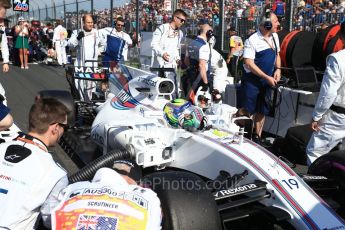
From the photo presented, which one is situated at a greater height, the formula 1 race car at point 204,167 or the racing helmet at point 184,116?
the racing helmet at point 184,116

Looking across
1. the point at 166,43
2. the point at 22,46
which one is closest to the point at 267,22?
the point at 166,43

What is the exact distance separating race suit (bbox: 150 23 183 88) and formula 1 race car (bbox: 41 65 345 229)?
8.86 feet

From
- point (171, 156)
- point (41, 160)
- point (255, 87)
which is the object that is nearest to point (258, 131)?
point (255, 87)

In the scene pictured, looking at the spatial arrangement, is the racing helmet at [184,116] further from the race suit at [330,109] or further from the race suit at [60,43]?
the race suit at [60,43]

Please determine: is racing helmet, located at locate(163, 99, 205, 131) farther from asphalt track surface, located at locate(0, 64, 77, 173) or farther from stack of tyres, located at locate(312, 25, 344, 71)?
stack of tyres, located at locate(312, 25, 344, 71)

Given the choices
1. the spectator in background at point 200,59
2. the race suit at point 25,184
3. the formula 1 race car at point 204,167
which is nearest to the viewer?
the race suit at point 25,184

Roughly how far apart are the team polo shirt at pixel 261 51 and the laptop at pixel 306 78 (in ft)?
2.31

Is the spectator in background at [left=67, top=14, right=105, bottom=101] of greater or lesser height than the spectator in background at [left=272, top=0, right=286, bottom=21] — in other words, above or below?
below

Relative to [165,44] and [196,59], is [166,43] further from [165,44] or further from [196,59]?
[196,59]

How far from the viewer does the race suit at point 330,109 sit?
3.65 meters

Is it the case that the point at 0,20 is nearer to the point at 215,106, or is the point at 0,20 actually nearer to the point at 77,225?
the point at 215,106

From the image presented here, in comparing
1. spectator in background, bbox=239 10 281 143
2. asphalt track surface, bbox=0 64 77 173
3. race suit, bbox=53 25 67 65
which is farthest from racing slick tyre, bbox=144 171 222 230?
race suit, bbox=53 25 67 65

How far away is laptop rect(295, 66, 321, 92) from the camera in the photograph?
6038mm

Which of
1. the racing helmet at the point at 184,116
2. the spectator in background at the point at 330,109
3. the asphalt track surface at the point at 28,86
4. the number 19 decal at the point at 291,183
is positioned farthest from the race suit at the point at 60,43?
the number 19 decal at the point at 291,183
